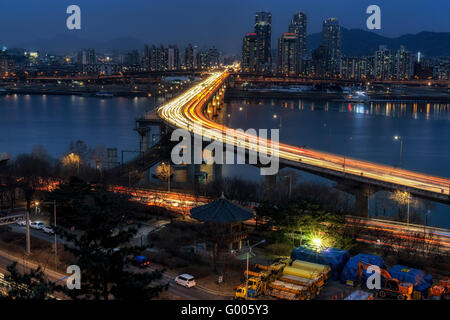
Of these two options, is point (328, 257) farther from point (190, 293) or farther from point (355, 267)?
point (190, 293)

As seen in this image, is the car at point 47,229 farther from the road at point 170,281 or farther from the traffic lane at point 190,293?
the traffic lane at point 190,293

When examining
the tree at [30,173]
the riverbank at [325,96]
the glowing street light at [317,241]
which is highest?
the riverbank at [325,96]

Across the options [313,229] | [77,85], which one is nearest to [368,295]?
[313,229]

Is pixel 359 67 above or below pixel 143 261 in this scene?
above

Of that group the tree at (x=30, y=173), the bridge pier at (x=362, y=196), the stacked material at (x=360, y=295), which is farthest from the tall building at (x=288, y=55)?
the stacked material at (x=360, y=295)

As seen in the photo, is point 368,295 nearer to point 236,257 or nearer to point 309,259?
point 309,259

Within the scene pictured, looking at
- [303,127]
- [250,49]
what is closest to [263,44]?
[250,49]

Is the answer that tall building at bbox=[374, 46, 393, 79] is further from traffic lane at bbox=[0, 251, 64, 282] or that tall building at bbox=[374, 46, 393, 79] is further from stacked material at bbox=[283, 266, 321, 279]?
traffic lane at bbox=[0, 251, 64, 282]
